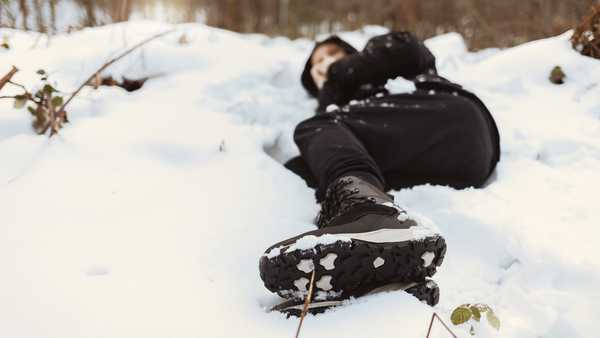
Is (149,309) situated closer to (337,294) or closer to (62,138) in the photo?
(337,294)

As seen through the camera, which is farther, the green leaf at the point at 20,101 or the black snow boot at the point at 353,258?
the green leaf at the point at 20,101

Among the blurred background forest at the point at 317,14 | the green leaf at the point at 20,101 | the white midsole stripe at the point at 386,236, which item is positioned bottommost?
the blurred background forest at the point at 317,14

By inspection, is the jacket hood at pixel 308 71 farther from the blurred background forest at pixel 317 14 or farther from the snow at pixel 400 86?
the blurred background forest at pixel 317 14

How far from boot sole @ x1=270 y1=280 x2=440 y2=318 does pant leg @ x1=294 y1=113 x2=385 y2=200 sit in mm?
320

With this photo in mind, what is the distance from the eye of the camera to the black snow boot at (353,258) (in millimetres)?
708

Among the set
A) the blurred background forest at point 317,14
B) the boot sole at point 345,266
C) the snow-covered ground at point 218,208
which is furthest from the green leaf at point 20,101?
the boot sole at point 345,266

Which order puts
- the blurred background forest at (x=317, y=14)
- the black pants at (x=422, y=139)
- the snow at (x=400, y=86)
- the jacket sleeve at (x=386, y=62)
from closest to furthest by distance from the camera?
the black pants at (x=422, y=139), the snow at (x=400, y=86), the jacket sleeve at (x=386, y=62), the blurred background forest at (x=317, y=14)

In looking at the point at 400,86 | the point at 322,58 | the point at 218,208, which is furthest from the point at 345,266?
the point at 322,58

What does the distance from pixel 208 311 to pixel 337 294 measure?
22cm

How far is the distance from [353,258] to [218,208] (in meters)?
0.47

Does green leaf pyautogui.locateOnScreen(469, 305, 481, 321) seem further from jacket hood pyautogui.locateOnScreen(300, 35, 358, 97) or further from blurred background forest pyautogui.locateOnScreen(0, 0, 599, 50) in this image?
blurred background forest pyautogui.locateOnScreen(0, 0, 599, 50)

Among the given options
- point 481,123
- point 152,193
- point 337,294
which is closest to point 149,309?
point 337,294

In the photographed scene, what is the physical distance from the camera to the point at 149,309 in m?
0.70

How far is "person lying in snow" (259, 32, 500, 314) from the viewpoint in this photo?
721 mm
